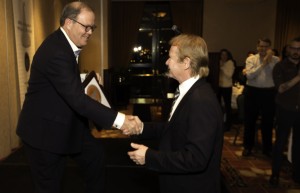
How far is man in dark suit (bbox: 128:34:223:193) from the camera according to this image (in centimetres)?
131

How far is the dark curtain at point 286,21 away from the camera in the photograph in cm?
890

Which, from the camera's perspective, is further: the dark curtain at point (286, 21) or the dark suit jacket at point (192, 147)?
the dark curtain at point (286, 21)

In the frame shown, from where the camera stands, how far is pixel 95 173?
2338 millimetres

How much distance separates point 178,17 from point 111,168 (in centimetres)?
687

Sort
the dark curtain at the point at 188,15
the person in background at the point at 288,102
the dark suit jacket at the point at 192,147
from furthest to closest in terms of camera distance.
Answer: the dark curtain at the point at 188,15 < the person in background at the point at 288,102 < the dark suit jacket at the point at 192,147

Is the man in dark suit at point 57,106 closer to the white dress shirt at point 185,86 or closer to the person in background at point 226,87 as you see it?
the white dress shirt at point 185,86

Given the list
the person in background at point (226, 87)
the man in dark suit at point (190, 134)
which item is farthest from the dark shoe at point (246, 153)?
the man in dark suit at point (190, 134)

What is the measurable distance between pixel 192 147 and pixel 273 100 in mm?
2936

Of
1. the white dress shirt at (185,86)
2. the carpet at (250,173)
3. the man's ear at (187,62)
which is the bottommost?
the carpet at (250,173)

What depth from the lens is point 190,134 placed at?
4.34 ft

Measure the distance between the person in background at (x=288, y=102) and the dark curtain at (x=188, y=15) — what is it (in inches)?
250

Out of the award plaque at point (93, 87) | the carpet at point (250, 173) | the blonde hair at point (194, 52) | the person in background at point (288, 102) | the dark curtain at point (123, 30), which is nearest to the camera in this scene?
the blonde hair at point (194, 52)

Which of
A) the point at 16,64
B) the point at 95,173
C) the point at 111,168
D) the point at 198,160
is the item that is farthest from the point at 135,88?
the point at 198,160

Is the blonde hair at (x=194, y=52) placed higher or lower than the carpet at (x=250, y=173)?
higher
